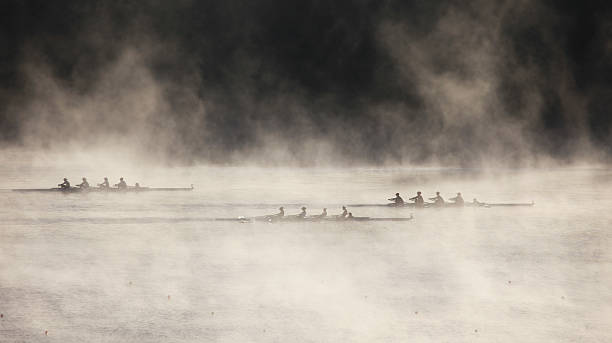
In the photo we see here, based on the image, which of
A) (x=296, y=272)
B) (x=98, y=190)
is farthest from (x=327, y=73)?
(x=296, y=272)

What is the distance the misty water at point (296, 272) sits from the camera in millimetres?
15430

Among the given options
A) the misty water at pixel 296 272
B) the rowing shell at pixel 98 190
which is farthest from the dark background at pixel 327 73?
the misty water at pixel 296 272

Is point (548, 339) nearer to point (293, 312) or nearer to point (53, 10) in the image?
point (293, 312)

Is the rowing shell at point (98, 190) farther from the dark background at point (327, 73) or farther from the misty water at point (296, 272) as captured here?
the dark background at point (327, 73)

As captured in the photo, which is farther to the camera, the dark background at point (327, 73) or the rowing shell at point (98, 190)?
Result: the dark background at point (327, 73)

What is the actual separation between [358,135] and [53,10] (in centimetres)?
3141

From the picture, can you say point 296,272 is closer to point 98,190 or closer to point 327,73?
point 98,190

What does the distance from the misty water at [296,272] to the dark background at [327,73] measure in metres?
34.3

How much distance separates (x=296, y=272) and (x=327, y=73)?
58.2 metres

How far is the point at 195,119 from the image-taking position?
7625cm

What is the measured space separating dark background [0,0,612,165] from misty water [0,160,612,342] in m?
34.3

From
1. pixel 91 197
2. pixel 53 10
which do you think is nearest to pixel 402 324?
pixel 91 197

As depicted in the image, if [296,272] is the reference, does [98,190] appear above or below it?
above

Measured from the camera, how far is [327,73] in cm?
7706
